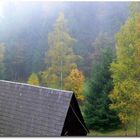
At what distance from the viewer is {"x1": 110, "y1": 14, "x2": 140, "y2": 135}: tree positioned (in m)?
5.23

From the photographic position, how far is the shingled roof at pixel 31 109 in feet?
15.8

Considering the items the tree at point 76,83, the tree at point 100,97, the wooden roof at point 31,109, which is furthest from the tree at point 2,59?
the tree at point 100,97

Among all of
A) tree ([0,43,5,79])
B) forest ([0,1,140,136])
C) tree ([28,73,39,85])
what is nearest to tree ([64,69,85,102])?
forest ([0,1,140,136])

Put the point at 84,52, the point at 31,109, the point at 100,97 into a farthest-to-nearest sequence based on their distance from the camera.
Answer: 1. the point at 100,97
2. the point at 84,52
3. the point at 31,109

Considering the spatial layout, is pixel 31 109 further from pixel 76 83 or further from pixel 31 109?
pixel 76 83

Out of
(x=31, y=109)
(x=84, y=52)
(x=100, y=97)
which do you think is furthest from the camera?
(x=100, y=97)

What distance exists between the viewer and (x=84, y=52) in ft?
17.2

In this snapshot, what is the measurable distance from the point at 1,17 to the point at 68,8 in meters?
0.82

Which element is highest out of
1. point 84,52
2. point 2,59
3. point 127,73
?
point 84,52

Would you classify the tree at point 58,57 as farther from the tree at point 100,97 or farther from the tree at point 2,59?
the tree at point 2,59

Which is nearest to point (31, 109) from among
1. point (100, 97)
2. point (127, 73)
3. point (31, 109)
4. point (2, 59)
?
point (31, 109)

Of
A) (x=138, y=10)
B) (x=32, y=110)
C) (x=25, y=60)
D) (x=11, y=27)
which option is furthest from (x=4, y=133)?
(x=138, y=10)

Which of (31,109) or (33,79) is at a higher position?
(33,79)

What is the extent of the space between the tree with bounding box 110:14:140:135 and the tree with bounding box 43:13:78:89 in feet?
1.78
